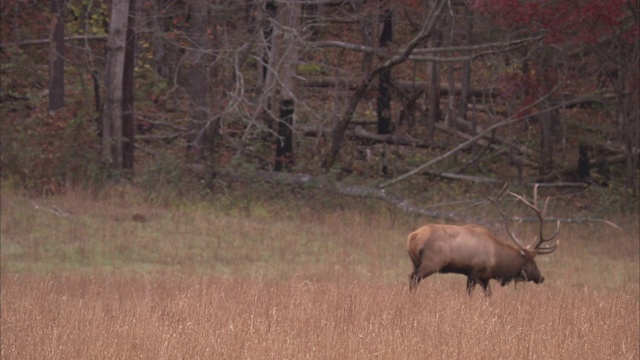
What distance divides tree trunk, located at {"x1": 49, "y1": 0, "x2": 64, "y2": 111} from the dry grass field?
18.0 feet

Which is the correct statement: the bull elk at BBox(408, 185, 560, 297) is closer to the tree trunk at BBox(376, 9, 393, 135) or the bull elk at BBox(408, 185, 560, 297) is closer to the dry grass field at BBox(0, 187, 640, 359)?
the dry grass field at BBox(0, 187, 640, 359)

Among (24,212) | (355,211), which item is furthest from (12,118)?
(355,211)

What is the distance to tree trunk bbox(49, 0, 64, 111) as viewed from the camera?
2269 cm

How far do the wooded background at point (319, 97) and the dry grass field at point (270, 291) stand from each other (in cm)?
223

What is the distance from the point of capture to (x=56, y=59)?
2339 cm

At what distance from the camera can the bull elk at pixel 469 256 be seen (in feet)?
39.4

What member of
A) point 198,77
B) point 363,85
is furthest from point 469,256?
point 198,77

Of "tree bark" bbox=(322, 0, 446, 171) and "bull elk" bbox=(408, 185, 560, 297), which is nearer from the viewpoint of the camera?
"bull elk" bbox=(408, 185, 560, 297)

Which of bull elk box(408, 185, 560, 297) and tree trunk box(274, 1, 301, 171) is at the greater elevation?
tree trunk box(274, 1, 301, 171)

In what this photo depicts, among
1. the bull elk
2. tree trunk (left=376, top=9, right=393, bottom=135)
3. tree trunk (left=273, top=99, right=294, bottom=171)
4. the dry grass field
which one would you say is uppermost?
tree trunk (left=376, top=9, right=393, bottom=135)

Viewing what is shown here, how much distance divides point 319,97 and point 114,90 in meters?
7.77

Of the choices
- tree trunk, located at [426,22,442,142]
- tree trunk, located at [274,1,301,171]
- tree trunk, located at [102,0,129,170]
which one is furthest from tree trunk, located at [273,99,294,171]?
tree trunk, located at [426,22,442,142]

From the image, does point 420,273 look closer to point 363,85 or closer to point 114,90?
point 363,85

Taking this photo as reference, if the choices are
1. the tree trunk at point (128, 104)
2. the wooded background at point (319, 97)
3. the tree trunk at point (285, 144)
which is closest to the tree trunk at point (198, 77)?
the wooded background at point (319, 97)
